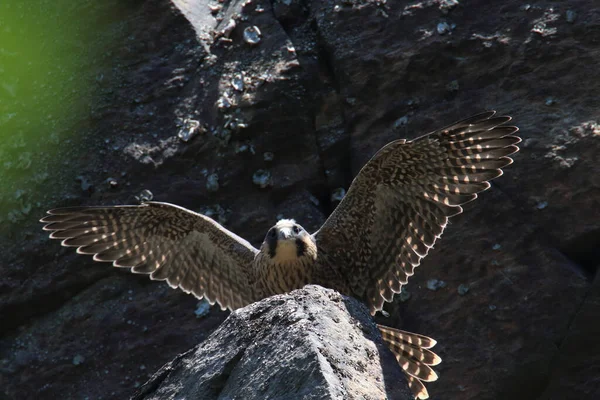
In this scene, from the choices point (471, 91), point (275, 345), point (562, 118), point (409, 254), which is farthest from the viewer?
point (471, 91)

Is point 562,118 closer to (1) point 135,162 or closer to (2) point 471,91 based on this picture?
(2) point 471,91

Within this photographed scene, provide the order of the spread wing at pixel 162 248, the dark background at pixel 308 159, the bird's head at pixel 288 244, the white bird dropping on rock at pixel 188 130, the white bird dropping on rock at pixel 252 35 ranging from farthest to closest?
the white bird dropping on rock at pixel 252 35, the white bird dropping on rock at pixel 188 130, the spread wing at pixel 162 248, the dark background at pixel 308 159, the bird's head at pixel 288 244

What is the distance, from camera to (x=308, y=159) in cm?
650

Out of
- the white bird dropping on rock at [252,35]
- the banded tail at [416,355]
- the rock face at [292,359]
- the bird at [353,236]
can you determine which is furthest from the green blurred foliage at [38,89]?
the rock face at [292,359]

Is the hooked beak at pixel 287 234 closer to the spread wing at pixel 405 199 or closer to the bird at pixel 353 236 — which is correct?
the bird at pixel 353 236

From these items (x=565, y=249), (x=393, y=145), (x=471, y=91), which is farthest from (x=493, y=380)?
(x=471, y=91)

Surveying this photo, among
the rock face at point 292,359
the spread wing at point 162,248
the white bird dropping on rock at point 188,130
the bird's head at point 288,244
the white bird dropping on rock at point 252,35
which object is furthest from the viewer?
the white bird dropping on rock at point 252,35

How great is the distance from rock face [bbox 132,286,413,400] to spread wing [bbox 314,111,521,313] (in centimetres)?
141

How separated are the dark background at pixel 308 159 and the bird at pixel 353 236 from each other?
0.40m

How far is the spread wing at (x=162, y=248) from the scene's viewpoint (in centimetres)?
591

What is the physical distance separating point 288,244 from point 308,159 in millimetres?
1393

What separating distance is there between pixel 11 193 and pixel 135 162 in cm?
93

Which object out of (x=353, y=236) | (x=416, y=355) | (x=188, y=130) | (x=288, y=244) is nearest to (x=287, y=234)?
(x=288, y=244)

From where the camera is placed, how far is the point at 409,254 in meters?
5.33
